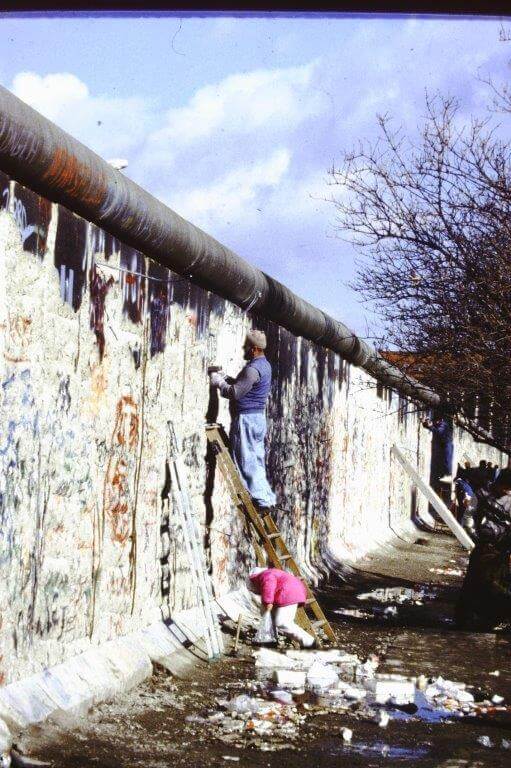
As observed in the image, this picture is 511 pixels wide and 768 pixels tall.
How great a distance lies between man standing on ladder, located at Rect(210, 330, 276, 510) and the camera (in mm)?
8727

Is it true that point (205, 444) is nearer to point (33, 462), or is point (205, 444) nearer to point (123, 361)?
point (123, 361)

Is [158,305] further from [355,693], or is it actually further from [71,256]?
[355,693]

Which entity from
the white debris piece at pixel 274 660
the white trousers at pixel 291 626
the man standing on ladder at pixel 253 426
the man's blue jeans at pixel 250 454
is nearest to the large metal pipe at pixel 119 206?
the man standing on ladder at pixel 253 426

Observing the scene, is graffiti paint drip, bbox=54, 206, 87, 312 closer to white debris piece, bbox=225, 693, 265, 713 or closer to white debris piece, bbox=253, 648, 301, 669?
white debris piece, bbox=225, 693, 265, 713

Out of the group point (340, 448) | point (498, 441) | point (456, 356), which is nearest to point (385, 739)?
point (456, 356)

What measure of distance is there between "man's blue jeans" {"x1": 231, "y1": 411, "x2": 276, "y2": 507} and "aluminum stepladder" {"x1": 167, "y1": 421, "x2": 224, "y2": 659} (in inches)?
47.6

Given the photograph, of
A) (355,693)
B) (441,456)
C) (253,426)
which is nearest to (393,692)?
(355,693)

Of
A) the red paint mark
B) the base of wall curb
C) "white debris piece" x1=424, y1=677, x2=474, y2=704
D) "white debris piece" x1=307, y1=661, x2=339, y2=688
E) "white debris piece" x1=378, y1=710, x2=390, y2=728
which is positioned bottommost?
"white debris piece" x1=378, y1=710, x2=390, y2=728

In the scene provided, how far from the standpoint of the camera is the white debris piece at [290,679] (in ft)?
22.0

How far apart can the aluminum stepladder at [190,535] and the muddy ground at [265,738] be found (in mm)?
207

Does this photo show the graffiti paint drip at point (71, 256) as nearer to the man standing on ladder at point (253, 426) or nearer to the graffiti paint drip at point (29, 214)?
the graffiti paint drip at point (29, 214)

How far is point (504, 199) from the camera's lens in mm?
9859

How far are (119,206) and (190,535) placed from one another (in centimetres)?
247

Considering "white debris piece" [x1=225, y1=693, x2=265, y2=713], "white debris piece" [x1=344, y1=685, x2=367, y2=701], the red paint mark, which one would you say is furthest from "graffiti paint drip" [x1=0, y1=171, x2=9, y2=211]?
"white debris piece" [x1=344, y1=685, x2=367, y2=701]
